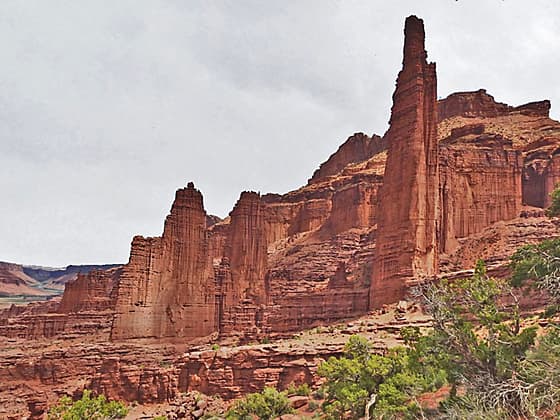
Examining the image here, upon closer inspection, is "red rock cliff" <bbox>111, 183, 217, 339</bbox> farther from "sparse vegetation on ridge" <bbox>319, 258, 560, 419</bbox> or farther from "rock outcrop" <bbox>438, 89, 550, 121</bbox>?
"rock outcrop" <bbox>438, 89, 550, 121</bbox>

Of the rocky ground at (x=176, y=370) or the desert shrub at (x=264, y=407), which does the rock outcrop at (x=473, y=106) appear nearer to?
the rocky ground at (x=176, y=370)

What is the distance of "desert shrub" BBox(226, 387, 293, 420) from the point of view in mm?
29547

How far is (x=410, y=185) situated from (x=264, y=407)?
73.5 ft

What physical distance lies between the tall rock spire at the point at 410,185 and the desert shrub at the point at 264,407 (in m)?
15.9

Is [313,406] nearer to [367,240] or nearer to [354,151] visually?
[367,240]

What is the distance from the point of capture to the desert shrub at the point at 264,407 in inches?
1163

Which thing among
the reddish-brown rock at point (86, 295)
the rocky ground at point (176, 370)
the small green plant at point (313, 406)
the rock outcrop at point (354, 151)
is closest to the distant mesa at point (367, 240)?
the reddish-brown rock at point (86, 295)

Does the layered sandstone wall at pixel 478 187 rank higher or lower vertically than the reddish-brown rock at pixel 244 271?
higher

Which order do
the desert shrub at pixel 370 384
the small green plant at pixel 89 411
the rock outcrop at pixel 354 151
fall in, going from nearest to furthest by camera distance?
the desert shrub at pixel 370 384 < the small green plant at pixel 89 411 < the rock outcrop at pixel 354 151

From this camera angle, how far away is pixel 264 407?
29.6 metres

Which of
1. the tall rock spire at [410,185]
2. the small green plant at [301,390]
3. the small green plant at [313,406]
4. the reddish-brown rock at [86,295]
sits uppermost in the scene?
the tall rock spire at [410,185]

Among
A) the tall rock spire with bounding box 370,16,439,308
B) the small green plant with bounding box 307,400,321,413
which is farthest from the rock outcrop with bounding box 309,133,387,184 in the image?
the small green plant with bounding box 307,400,321,413

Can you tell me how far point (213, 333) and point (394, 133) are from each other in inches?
1021

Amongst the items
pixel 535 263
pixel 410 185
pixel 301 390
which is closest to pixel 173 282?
pixel 410 185
